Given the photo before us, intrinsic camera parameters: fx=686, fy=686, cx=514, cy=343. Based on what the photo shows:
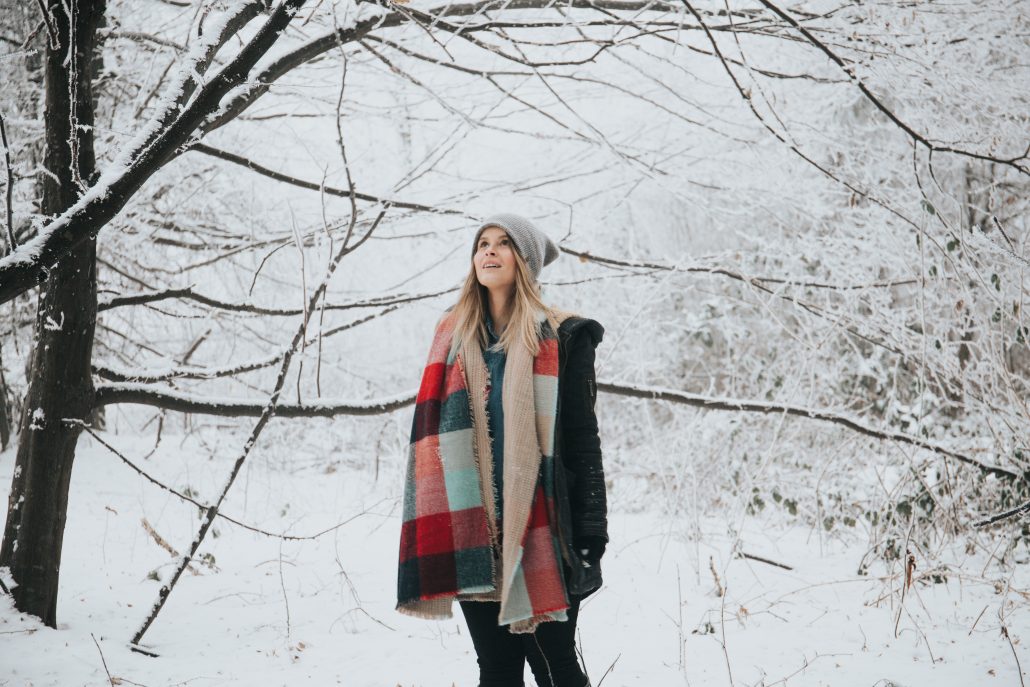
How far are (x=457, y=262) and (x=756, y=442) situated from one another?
3.33m

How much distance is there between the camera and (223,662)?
8.08 ft

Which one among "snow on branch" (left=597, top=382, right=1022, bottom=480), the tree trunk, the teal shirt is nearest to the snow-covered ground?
the tree trunk

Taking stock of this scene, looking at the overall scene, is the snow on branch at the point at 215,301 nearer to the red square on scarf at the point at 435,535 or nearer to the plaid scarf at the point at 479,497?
the plaid scarf at the point at 479,497

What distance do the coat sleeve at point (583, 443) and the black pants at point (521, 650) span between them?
0.71 ft

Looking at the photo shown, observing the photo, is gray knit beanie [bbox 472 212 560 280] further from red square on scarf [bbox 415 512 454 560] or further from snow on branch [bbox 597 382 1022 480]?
snow on branch [bbox 597 382 1022 480]

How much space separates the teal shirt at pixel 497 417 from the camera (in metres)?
1.70

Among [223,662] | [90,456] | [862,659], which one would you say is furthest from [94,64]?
[862,659]

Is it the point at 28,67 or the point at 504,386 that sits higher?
the point at 28,67

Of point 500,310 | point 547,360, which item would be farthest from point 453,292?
point 547,360

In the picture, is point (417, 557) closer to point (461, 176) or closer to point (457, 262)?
point (461, 176)

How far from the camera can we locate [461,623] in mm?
3070

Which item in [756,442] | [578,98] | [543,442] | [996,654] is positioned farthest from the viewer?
[756,442]

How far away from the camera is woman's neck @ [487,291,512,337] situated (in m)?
1.89

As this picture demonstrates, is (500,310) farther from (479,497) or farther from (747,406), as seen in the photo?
(747,406)
